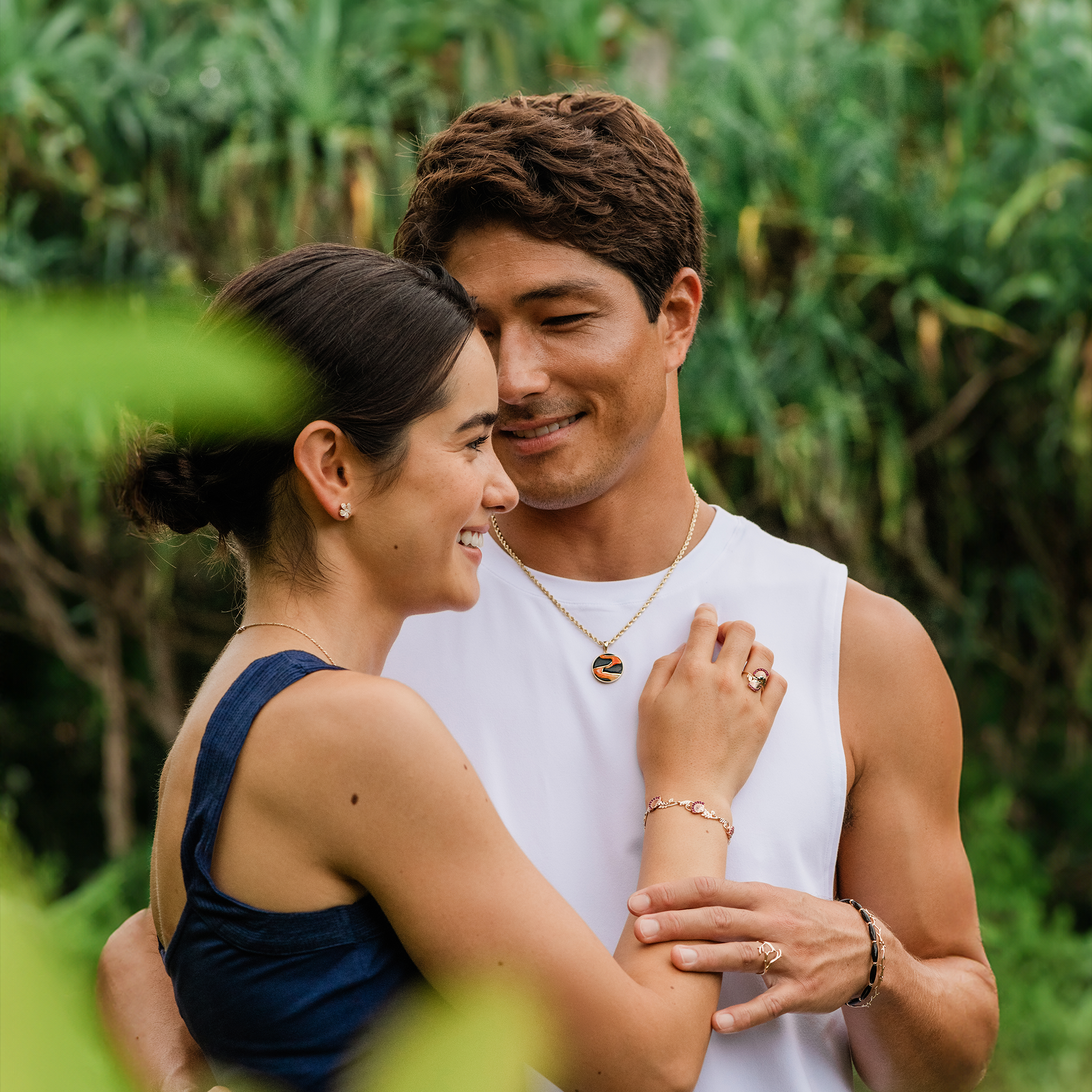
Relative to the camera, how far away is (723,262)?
462 centimetres

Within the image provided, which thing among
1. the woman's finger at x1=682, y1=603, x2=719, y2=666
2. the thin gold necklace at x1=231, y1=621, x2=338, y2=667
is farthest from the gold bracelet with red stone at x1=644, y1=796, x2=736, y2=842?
the thin gold necklace at x1=231, y1=621, x2=338, y2=667

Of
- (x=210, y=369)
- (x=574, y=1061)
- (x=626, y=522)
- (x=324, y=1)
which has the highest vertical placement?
(x=324, y=1)

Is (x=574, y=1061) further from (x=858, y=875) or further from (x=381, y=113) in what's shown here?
(x=381, y=113)

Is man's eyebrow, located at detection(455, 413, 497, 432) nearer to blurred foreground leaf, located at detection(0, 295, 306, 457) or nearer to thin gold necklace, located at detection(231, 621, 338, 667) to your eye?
thin gold necklace, located at detection(231, 621, 338, 667)

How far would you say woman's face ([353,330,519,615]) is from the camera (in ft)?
5.16

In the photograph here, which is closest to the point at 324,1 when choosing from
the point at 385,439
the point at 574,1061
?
the point at 385,439

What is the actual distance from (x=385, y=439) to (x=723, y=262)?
3.35 meters

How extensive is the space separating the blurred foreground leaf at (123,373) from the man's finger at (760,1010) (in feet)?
4.65

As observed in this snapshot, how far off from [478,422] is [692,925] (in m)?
0.71

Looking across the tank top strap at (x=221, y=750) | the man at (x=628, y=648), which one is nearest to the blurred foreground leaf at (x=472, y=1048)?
the tank top strap at (x=221, y=750)

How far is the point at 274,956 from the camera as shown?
1357mm

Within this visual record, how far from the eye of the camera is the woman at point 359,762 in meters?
1.32

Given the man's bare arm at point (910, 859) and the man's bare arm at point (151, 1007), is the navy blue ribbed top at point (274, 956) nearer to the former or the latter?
the man's bare arm at point (151, 1007)

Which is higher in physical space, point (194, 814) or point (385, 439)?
point (385, 439)
